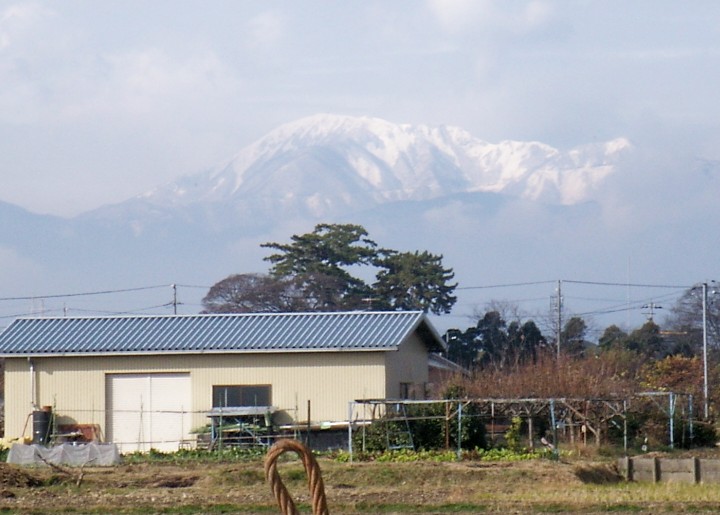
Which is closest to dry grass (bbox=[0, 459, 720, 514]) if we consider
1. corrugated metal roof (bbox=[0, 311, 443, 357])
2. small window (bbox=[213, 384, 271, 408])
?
small window (bbox=[213, 384, 271, 408])

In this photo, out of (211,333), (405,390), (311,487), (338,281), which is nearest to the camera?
(311,487)

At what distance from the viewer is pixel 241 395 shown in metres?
33.7

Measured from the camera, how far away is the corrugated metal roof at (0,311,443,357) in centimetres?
3362

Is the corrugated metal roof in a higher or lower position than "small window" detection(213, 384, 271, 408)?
higher

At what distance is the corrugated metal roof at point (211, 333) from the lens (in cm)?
3362

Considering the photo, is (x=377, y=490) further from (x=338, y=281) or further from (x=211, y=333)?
(x=338, y=281)

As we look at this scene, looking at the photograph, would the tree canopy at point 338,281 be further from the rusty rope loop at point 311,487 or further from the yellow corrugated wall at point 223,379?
the rusty rope loop at point 311,487

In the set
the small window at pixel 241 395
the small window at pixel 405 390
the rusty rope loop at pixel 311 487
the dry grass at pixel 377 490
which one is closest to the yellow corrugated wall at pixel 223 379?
the small window at pixel 241 395

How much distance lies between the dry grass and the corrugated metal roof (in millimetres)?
8525

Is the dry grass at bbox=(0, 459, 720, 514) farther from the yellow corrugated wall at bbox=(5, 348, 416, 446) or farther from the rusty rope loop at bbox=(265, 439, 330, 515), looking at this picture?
the rusty rope loop at bbox=(265, 439, 330, 515)

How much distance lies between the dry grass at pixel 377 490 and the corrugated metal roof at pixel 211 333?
852 cm

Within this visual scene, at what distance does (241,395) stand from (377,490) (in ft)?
45.0

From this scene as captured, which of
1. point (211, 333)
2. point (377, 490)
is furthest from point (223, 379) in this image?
point (377, 490)

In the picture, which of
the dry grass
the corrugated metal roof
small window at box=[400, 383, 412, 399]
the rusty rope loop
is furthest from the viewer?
small window at box=[400, 383, 412, 399]
